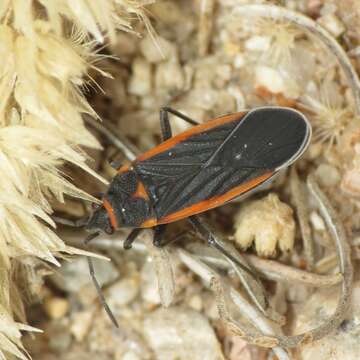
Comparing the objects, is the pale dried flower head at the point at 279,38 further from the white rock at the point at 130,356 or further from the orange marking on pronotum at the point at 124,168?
the white rock at the point at 130,356

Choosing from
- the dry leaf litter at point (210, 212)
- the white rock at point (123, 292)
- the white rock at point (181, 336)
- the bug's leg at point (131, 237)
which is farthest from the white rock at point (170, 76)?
the white rock at point (181, 336)

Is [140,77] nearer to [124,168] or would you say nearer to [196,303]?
[124,168]

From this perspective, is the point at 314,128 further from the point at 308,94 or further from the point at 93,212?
the point at 93,212

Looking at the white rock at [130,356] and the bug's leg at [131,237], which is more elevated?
the bug's leg at [131,237]

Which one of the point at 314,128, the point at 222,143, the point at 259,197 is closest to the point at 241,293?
the point at 259,197

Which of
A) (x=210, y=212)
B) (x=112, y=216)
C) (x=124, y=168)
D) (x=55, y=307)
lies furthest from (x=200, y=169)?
(x=55, y=307)

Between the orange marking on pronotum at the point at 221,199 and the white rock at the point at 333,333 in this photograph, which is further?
the orange marking on pronotum at the point at 221,199

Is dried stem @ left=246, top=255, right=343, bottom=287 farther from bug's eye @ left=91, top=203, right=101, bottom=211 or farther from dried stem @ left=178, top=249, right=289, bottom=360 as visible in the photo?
bug's eye @ left=91, top=203, right=101, bottom=211
